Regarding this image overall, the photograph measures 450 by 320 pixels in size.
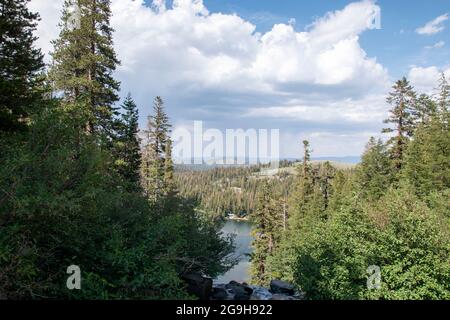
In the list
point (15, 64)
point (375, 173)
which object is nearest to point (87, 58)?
point (15, 64)

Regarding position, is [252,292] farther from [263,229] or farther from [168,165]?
[263,229]

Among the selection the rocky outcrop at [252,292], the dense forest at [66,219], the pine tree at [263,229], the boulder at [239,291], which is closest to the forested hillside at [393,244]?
the rocky outcrop at [252,292]

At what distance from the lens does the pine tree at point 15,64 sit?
41.7 ft

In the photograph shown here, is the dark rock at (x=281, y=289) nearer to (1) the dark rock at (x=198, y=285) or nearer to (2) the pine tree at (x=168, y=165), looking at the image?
(1) the dark rock at (x=198, y=285)

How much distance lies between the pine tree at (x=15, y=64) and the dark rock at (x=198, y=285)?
336 inches

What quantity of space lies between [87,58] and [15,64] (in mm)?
6905

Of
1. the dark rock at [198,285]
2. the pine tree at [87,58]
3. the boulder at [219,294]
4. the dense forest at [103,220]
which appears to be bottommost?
the boulder at [219,294]

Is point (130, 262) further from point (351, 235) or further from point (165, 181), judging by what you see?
point (165, 181)

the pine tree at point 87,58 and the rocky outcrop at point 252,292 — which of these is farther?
the pine tree at point 87,58

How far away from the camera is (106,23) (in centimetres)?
2227

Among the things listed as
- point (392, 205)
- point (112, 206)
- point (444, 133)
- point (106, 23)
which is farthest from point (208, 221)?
point (444, 133)
